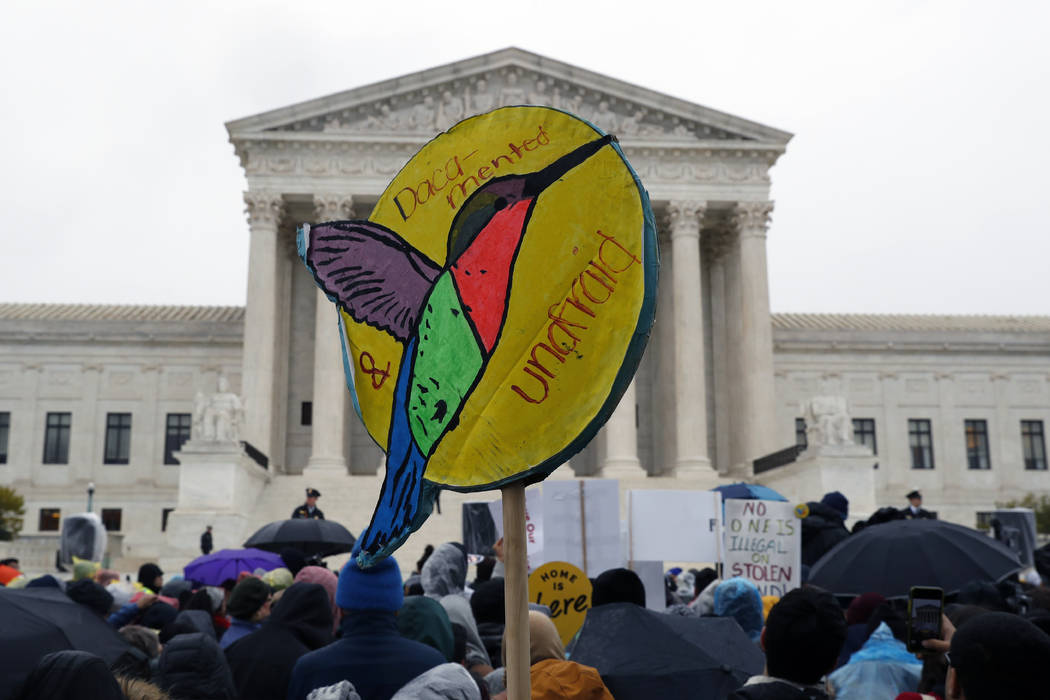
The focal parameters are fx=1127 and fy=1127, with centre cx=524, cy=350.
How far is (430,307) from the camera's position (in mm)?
3770

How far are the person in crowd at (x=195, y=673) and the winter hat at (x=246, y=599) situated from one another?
1.98m

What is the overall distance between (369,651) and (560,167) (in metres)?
2.30

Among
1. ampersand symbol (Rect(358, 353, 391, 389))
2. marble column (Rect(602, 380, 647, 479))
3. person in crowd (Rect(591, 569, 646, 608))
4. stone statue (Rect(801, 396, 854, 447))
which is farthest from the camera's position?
marble column (Rect(602, 380, 647, 479))

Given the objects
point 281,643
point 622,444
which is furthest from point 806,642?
point 622,444

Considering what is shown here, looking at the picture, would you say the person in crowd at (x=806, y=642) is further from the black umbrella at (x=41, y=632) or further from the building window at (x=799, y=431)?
the building window at (x=799, y=431)

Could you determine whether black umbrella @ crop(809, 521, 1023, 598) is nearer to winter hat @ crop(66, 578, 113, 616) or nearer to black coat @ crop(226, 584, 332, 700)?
black coat @ crop(226, 584, 332, 700)

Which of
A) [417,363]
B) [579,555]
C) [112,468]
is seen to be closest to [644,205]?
[417,363]

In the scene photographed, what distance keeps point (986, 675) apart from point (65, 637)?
4.12m

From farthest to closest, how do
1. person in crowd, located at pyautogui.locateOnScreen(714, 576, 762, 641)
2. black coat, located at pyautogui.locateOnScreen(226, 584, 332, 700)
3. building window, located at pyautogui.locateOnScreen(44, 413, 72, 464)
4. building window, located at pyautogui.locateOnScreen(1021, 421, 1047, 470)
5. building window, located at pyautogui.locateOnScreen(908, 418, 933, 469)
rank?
building window, located at pyautogui.locateOnScreen(1021, 421, 1047, 470), building window, located at pyautogui.locateOnScreen(908, 418, 933, 469), building window, located at pyautogui.locateOnScreen(44, 413, 72, 464), person in crowd, located at pyautogui.locateOnScreen(714, 576, 762, 641), black coat, located at pyautogui.locateOnScreen(226, 584, 332, 700)

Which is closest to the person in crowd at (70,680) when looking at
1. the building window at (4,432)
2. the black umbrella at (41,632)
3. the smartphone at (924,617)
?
the black umbrella at (41,632)

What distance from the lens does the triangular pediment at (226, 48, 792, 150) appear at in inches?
1708

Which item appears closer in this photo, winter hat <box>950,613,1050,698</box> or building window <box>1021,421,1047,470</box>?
winter hat <box>950,613,1050,698</box>

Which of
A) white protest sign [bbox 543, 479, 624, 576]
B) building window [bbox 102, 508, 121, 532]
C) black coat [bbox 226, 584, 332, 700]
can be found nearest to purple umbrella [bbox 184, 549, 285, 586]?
white protest sign [bbox 543, 479, 624, 576]

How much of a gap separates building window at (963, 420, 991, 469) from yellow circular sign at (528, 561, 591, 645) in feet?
156
